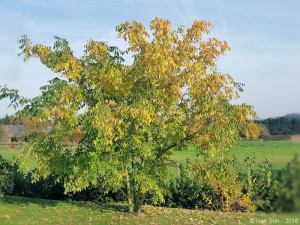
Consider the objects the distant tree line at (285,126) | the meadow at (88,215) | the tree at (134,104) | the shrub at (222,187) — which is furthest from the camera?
the meadow at (88,215)

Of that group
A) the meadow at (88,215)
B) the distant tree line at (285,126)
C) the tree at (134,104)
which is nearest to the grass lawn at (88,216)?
the meadow at (88,215)

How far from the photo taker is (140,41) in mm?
5691

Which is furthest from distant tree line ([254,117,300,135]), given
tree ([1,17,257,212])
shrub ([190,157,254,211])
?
shrub ([190,157,254,211])

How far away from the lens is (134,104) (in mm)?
5059

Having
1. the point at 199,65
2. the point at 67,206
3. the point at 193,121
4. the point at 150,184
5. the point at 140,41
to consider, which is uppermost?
the point at 140,41

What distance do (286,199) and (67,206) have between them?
6.64m

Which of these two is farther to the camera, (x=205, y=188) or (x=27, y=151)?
(x=205, y=188)

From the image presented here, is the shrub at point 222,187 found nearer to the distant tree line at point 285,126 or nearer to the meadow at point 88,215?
the meadow at point 88,215

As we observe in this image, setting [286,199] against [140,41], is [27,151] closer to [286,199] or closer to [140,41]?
[140,41]

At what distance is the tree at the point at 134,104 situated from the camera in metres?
4.99

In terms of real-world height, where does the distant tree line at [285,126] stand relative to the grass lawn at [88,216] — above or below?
above

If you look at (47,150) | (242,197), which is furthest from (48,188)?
(242,197)

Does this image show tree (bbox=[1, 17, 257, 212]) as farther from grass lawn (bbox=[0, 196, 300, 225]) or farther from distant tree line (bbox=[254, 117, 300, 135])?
distant tree line (bbox=[254, 117, 300, 135])

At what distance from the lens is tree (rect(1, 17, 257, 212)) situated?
4992mm
